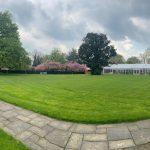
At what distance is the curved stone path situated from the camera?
237 inches

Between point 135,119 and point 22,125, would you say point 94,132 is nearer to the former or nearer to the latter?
point 135,119

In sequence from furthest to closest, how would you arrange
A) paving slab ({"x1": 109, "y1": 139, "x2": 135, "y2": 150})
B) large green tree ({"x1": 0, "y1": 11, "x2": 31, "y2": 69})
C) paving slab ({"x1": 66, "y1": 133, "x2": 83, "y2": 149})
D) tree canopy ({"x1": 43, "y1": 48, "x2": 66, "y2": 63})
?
tree canopy ({"x1": 43, "y1": 48, "x2": 66, "y2": 63})
large green tree ({"x1": 0, "y1": 11, "x2": 31, "y2": 69})
paving slab ({"x1": 66, "y1": 133, "x2": 83, "y2": 149})
paving slab ({"x1": 109, "y1": 139, "x2": 135, "y2": 150})

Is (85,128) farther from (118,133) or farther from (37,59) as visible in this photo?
(37,59)

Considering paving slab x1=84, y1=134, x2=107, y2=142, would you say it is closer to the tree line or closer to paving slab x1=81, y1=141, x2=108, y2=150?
paving slab x1=81, y1=141, x2=108, y2=150

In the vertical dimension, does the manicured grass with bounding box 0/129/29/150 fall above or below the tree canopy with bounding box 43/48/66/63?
below

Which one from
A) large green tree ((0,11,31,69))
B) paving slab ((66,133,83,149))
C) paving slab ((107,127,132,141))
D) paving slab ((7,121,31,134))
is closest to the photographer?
paving slab ((66,133,83,149))

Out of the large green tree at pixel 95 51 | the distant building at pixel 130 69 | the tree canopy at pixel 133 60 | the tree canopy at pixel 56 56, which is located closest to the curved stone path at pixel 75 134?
the large green tree at pixel 95 51

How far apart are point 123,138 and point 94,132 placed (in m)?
0.83

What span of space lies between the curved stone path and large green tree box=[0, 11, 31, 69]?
126 ft

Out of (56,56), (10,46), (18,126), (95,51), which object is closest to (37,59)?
(56,56)

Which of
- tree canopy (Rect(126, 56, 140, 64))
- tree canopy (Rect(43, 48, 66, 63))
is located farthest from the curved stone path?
tree canopy (Rect(126, 56, 140, 64))

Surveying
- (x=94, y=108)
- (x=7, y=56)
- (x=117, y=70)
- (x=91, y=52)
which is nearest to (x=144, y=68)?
(x=117, y=70)

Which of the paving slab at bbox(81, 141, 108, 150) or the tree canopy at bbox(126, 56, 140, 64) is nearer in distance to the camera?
the paving slab at bbox(81, 141, 108, 150)

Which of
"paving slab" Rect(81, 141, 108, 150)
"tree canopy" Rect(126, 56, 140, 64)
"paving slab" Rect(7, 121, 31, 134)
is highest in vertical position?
"tree canopy" Rect(126, 56, 140, 64)
